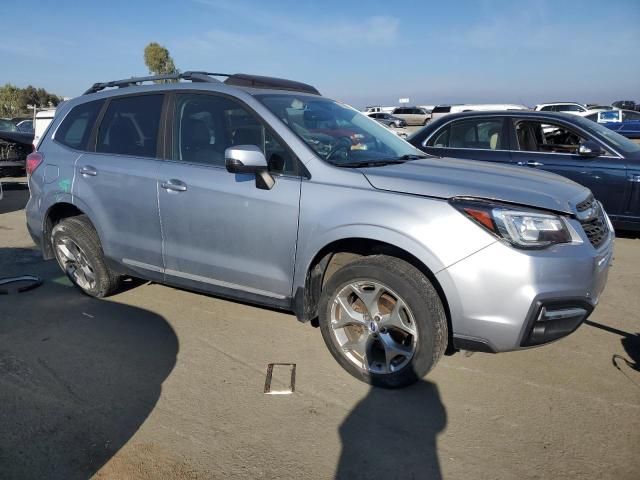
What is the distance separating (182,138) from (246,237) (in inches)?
38.5

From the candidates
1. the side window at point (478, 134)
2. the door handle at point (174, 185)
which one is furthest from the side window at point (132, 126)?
the side window at point (478, 134)

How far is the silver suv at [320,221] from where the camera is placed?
253cm

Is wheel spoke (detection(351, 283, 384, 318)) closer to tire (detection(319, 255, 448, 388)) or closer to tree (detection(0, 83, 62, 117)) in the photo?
tire (detection(319, 255, 448, 388))

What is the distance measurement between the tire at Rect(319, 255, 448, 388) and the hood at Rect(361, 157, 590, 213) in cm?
45

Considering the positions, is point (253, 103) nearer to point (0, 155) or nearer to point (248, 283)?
point (248, 283)

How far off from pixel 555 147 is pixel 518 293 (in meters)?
4.38

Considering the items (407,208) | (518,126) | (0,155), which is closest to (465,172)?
(407,208)

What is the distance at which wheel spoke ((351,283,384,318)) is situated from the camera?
286 centimetres

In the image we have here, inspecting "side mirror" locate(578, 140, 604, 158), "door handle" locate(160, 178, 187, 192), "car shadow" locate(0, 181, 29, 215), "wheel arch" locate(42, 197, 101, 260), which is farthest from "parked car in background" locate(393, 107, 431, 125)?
"door handle" locate(160, 178, 187, 192)

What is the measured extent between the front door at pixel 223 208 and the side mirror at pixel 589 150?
4187 millimetres

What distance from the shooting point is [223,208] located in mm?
3254

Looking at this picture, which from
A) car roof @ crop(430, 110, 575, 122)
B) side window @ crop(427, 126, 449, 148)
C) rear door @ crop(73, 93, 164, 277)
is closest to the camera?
rear door @ crop(73, 93, 164, 277)

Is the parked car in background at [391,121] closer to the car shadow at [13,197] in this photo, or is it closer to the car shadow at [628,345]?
the car shadow at [13,197]

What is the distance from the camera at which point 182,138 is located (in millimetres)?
3576
